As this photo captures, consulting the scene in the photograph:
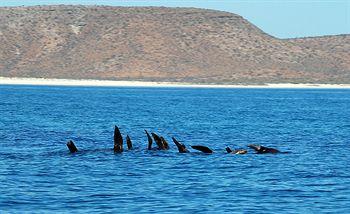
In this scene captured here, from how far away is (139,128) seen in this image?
2495 inches

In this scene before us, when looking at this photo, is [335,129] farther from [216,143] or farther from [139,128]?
[216,143]

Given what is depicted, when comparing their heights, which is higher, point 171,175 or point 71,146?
point 71,146

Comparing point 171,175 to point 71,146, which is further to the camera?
point 71,146

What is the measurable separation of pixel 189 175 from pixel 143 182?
263 centimetres

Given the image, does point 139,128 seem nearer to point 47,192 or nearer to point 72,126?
point 72,126

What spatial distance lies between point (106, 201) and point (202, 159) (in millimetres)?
12479

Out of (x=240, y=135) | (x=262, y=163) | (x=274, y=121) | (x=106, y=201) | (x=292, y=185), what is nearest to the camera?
(x=106, y=201)

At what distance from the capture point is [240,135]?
57.1 metres

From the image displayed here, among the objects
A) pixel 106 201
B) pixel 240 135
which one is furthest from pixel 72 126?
pixel 106 201

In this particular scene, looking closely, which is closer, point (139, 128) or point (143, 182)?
point (143, 182)

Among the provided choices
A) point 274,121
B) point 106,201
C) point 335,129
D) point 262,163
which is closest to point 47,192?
point 106,201

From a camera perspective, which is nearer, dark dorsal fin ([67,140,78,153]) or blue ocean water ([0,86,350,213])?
blue ocean water ([0,86,350,213])

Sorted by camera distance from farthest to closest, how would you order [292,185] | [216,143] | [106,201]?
[216,143] → [292,185] → [106,201]

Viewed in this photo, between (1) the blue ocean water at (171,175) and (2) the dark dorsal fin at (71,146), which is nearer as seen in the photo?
(1) the blue ocean water at (171,175)
